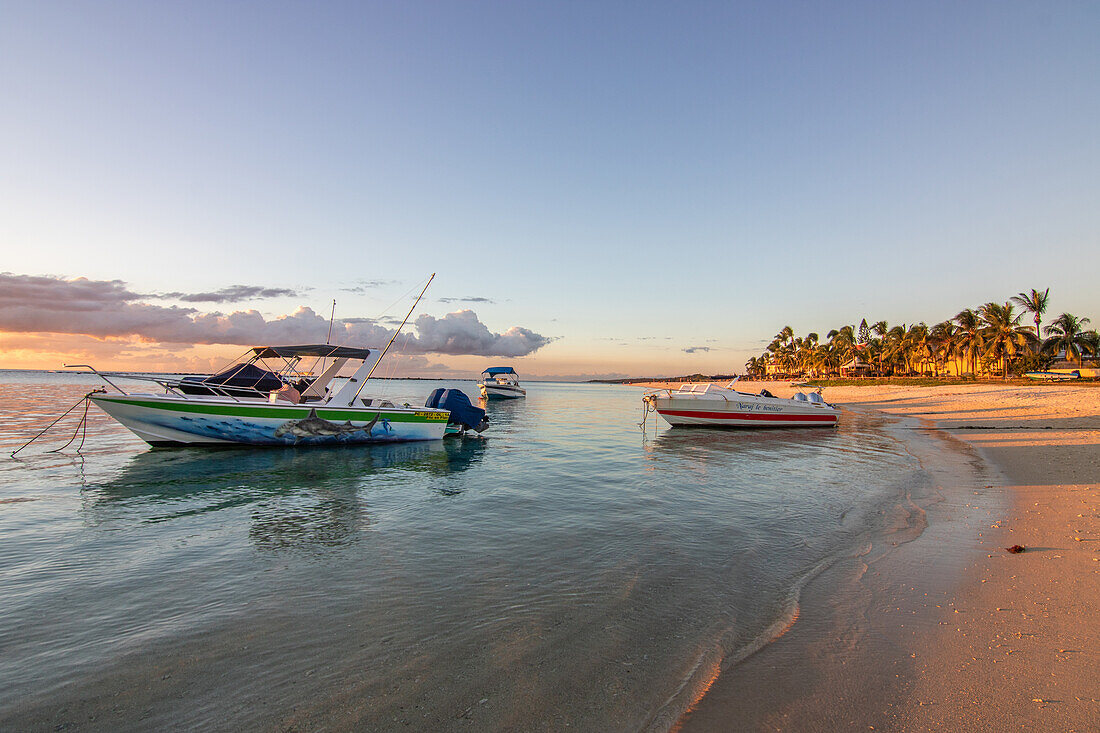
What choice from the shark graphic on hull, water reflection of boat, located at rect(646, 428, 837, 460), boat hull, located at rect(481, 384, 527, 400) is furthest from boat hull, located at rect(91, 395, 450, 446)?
boat hull, located at rect(481, 384, 527, 400)

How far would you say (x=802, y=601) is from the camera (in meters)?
5.66

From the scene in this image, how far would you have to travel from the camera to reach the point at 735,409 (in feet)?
89.1

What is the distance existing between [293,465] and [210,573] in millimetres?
10220

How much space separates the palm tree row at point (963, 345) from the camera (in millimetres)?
67500

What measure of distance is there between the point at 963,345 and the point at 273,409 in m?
93.5

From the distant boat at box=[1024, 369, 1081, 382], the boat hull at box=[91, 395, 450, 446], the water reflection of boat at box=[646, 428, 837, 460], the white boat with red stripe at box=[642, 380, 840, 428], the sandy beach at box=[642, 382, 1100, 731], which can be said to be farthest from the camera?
the distant boat at box=[1024, 369, 1081, 382]

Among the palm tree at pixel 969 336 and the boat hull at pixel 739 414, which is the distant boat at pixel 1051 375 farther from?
the boat hull at pixel 739 414

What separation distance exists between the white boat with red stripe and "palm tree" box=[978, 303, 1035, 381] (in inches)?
2264

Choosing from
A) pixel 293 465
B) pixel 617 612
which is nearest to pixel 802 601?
pixel 617 612

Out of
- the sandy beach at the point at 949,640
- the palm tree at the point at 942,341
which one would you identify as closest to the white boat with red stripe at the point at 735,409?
the sandy beach at the point at 949,640

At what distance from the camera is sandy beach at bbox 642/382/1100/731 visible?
3461 millimetres

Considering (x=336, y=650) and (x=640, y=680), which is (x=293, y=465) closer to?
(x=336, y=650)

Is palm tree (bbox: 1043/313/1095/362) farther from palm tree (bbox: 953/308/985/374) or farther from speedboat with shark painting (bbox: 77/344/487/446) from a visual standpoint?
speedboat with shark painting (bbox: 77/344/487/446)

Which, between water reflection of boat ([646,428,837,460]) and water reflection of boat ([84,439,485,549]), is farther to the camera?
water reflection of boat ([646,428,837,460])
